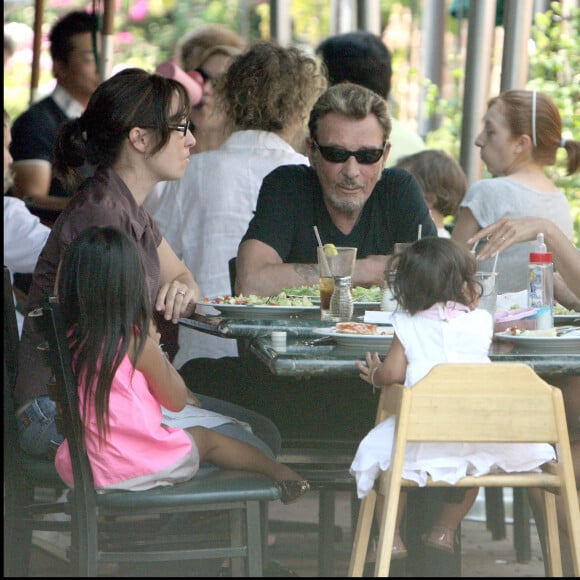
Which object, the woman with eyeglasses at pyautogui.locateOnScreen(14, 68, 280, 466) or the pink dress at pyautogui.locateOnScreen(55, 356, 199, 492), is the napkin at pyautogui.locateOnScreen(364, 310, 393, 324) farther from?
the pink dress at pyautogui.locateOnScreen(55, 356, 199, 492)

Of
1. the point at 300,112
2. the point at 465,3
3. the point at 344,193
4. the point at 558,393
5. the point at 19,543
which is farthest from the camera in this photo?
the point at 465,3

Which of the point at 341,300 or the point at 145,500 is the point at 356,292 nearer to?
the point at 341,300

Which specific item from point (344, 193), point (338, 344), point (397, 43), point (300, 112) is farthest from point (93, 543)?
point (397, 43)

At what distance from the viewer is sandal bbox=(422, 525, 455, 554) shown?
310 cm

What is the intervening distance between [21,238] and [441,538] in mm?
2062

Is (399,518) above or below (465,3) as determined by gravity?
below

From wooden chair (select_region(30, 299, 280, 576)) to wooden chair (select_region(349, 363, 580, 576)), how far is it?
Answer: 325mm

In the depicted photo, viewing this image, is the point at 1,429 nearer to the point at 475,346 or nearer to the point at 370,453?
the point at 370,453

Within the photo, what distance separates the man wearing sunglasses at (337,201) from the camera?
378cm

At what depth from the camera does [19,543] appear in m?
2.92

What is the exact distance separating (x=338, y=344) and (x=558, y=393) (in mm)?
497

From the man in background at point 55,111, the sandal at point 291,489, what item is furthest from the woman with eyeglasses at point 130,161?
the man in background at point 55,111

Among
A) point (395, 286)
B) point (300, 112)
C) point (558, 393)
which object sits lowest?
point (558, 393)

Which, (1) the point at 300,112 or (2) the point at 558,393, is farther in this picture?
(1) the point at 300,112
